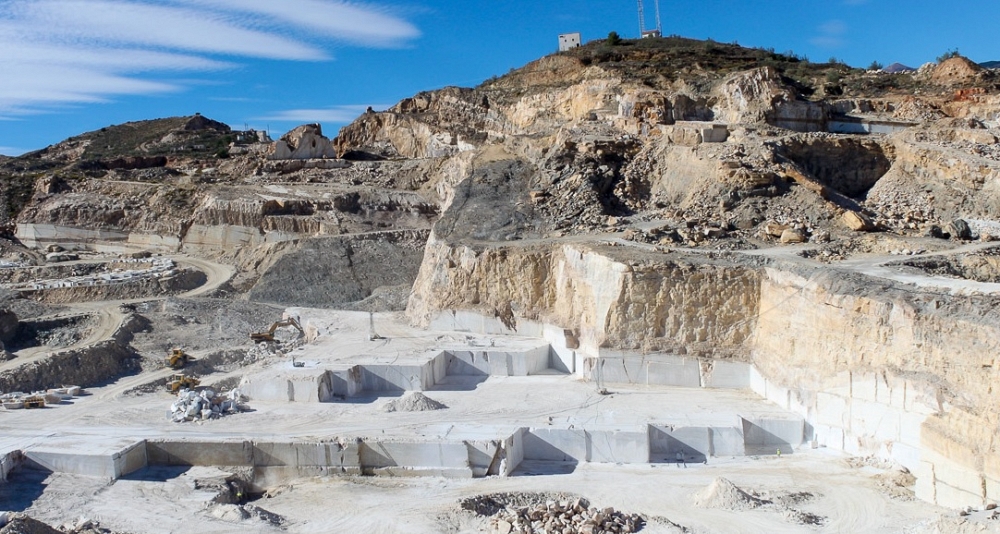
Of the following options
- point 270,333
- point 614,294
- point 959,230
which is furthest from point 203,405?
point 959,230

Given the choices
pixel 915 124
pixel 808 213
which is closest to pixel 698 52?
pixel 915 124

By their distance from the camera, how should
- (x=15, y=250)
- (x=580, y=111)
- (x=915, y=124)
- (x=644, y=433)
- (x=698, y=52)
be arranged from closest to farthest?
1. (x=644, y=433)
2. (x=915, y=124)
3. (x=15, y=250)
4. (x=580, y=111)
5. (x=698, y=52)

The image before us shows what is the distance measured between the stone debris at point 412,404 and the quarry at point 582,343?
0.09 m

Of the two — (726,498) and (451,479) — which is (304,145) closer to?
(451,479)

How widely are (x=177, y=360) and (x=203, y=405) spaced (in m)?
5.36

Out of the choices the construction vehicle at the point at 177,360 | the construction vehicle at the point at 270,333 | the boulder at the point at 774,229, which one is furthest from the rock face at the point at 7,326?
the boulder at the point at 774,229

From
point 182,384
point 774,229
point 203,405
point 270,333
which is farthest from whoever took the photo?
point 270,333

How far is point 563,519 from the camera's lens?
14227mm

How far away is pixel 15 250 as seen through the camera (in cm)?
3816

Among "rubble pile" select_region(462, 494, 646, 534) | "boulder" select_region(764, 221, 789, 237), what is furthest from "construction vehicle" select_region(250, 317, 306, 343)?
"boulder" select_region(764, 221, 789, 237)

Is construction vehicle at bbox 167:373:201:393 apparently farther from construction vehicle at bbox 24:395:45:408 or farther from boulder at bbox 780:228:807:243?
boulder at bbox 780:228:807:243

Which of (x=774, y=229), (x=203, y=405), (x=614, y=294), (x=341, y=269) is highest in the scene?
(x=774, y=229)

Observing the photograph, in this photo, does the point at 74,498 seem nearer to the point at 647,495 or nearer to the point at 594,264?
the point at 647,495

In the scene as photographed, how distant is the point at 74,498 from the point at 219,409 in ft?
12.7
